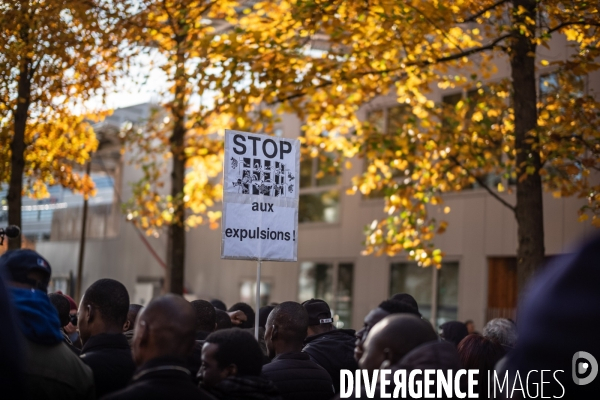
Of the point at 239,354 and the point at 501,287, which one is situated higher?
the point at 501,287

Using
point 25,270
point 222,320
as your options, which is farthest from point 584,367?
point 222,320

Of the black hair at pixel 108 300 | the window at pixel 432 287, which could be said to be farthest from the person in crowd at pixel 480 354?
the window at pixel 432 287

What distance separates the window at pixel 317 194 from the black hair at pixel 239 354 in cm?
1712

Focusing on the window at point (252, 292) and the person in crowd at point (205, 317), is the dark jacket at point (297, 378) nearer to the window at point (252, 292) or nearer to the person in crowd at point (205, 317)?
the person in crowd at point (205, 317)

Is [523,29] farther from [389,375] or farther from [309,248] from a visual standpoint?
[309,248]

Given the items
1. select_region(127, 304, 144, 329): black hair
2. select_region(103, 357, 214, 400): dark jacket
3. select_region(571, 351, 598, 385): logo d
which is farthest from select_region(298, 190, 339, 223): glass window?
select_region(571, 351, 598, 385): logo d

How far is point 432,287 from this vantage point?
62.7ft

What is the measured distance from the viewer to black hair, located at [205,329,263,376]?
4.65 metres

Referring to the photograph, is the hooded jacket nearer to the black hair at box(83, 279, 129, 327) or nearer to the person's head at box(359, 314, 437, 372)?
the black hair at box(83, 279, 129, 327)

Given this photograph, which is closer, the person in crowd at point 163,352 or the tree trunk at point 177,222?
the person in crowd at point 163,352

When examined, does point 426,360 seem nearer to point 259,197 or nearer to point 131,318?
point 131,318

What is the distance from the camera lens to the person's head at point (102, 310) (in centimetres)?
543

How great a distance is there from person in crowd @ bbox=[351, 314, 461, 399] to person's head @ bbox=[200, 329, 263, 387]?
2.69 feet

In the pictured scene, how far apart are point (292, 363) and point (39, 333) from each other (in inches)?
82.7
